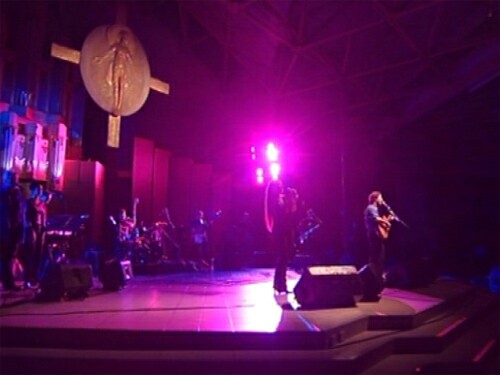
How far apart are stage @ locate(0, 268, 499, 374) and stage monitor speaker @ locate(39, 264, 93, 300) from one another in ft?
0.55

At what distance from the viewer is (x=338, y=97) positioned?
14461mm

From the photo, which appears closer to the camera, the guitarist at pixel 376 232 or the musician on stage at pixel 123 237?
the guitarist at pixel 376 232

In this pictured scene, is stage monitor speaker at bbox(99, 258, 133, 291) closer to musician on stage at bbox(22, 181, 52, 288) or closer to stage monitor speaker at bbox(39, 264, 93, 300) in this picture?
stage monitor speaker at bbox(39, 264, 93, 300)

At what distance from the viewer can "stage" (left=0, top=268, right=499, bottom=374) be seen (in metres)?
3.81

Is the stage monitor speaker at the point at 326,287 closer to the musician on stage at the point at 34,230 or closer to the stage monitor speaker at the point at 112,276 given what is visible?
the stage monitor speaker at the point at 112,276

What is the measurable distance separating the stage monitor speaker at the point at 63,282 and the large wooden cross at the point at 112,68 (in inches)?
113

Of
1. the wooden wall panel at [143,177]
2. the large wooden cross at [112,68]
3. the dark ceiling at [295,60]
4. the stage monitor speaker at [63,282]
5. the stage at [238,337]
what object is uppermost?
the dark ceiling at [295,60]

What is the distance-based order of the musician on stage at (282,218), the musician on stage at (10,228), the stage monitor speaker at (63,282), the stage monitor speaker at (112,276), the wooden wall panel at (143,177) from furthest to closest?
the wooden wall panel at (143,177)
the stage monitor speaker at (112,276)
the musician on stage at (10,228)
the musician on stage at (282,218)
the stage monitor speaker at (63,282)

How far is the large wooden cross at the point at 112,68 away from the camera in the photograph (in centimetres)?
783

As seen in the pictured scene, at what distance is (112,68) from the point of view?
811 cm

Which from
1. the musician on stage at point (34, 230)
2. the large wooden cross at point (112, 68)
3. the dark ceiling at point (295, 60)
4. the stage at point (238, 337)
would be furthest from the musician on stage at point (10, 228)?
the dark ceiling at point (295, 60)

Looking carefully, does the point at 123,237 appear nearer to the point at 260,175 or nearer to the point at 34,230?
the point at 34,230

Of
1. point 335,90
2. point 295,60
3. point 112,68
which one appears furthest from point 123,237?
point 335,90

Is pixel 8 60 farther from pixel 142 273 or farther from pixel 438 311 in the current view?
pixel 438 311
